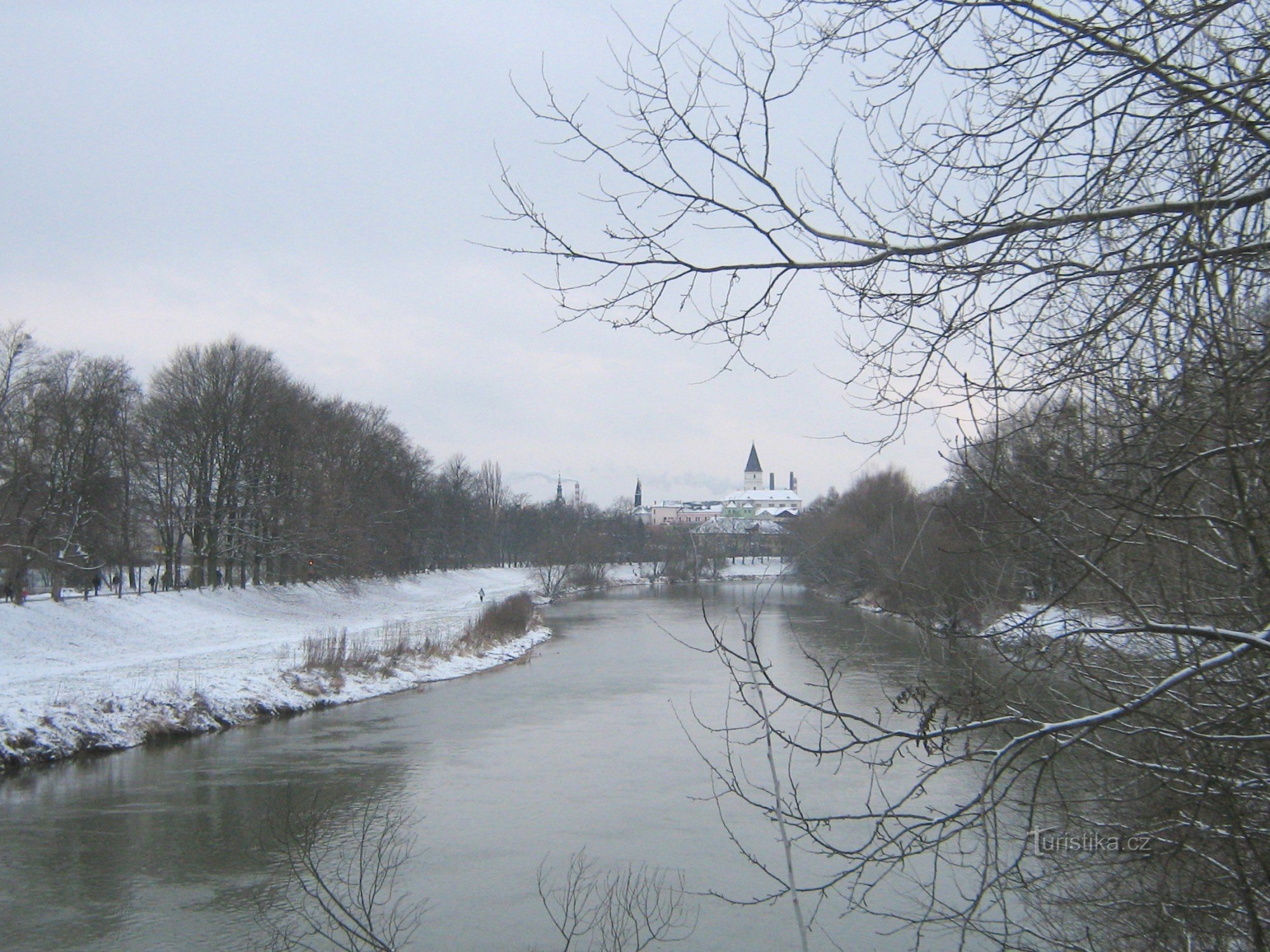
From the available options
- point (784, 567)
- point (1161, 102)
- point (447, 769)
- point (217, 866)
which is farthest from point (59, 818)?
point (1161, 102)

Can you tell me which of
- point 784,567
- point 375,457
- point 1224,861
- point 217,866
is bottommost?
point 217,866

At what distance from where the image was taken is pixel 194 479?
36625 millimetres

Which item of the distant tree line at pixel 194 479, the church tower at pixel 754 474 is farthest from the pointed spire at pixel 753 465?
the distant tree line at pixel 194 479

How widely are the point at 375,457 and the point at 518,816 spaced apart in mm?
40002

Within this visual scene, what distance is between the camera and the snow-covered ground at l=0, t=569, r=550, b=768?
1650cm

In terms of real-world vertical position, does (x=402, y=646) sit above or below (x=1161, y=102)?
below

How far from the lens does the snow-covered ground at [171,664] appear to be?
16.5 metres

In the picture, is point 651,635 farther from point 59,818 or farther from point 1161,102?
point 1161,102

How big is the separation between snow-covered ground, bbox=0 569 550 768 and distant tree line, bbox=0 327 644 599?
1.86m

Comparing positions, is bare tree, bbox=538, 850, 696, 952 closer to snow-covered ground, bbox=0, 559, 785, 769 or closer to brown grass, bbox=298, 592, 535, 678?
snow-covered ground, bbox=0, 559, 785, 769

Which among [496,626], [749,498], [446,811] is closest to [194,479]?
[496,626]

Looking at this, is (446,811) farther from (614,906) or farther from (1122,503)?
(1122,503)

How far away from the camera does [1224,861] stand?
3.66 meters

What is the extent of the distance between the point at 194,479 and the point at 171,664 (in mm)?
15524
